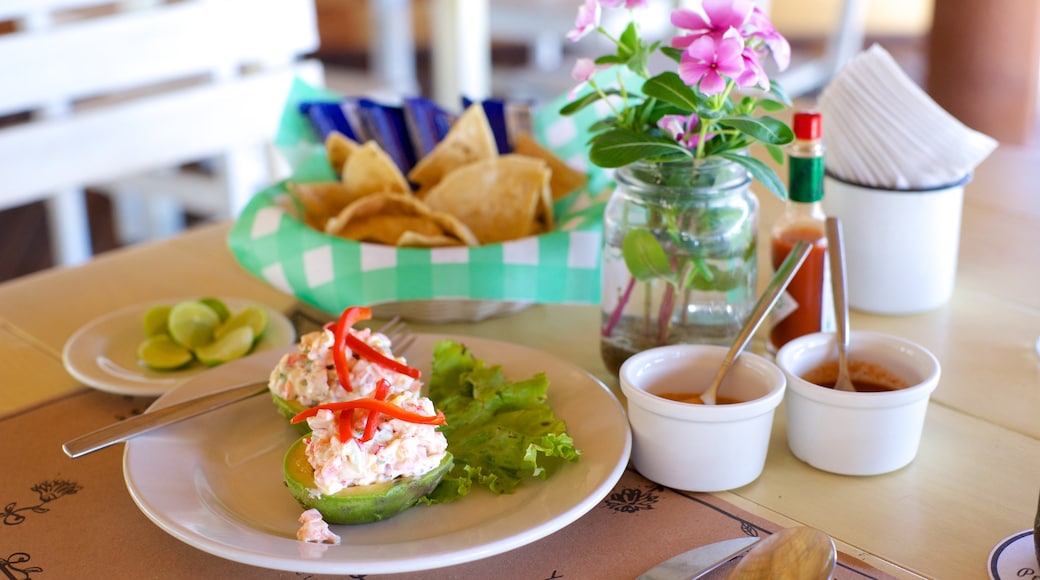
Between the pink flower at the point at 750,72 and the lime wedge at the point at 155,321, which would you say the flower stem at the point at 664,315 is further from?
the lime wedge at the point at 155,321

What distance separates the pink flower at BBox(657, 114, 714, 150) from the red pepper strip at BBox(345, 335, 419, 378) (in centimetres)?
28

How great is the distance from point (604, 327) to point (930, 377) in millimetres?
291

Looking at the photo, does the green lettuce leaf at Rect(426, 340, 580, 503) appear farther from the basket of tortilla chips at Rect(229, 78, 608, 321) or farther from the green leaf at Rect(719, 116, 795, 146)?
the green leaf at Rect(719, 116, 795, 146)

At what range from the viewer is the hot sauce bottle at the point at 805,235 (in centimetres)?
92

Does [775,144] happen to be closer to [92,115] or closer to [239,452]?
[239,452]

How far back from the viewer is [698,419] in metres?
0.77

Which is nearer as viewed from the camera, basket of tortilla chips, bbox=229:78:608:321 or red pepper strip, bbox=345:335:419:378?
red pepper strip, bbox=345:335:419:378

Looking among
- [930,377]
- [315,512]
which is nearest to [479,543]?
[315,512]

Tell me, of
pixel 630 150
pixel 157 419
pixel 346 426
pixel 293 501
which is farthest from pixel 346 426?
pixel 630 150

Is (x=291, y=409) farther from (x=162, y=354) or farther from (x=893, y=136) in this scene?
(x=893, y=136)

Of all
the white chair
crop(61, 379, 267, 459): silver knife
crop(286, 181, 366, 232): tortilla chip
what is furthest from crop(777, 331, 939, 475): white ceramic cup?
the white chair

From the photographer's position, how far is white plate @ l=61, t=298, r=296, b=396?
97 centimetres

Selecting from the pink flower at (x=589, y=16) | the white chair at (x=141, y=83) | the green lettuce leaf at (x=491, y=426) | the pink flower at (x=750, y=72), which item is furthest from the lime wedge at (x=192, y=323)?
the white chair at (x=141, y=83)

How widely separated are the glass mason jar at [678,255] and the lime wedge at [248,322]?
34 centimetres
